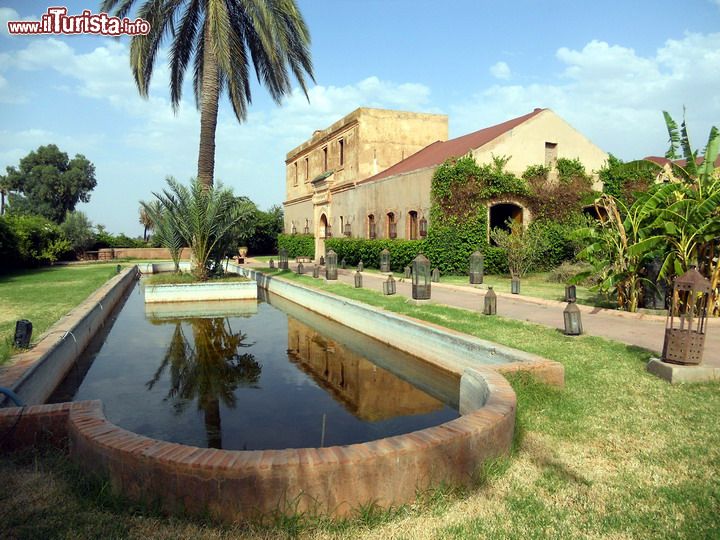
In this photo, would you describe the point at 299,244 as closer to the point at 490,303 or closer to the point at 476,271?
the point at 476,271

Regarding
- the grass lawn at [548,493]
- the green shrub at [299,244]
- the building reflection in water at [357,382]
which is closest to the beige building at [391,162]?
the green shrub at [299,244]

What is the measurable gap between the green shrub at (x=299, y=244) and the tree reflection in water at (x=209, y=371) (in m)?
20.2

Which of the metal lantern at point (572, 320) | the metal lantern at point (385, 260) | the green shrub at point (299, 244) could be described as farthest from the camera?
the green shrub at point (299, 244)

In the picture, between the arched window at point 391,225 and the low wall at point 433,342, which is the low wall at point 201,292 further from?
the arched window at point 391,225

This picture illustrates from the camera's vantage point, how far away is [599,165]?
21.4m

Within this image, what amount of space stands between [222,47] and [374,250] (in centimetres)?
1088

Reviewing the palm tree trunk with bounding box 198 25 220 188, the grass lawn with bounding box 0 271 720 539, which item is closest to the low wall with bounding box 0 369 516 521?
the grass lawn with bounding box 0 271 720 539

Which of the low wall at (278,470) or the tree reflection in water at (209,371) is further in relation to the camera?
the tree reflection in water at (209,371)

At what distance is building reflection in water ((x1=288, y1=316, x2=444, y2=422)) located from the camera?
21.4 feet

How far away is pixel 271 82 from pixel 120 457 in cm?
1650

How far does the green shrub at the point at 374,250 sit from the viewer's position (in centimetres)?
2025

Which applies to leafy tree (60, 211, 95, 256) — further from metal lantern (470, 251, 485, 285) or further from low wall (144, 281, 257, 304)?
metal lantern (470, 251, 485, 285)

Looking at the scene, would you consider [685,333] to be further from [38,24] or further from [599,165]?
[599,165]

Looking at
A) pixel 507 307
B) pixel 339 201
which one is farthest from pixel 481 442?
pixel 339 201
